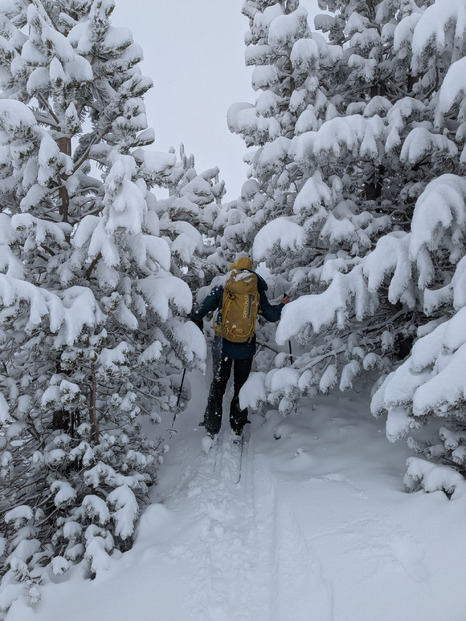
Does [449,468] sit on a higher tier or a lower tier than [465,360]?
lower

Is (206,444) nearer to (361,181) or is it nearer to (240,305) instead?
(240,305)

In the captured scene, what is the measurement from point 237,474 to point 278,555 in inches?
74.5

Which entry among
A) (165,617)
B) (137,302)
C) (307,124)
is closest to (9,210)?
(137,302)

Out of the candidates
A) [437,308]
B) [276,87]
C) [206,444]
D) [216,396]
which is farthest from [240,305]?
[276,87]

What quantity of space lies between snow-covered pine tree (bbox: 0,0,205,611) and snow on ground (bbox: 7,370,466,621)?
460mm

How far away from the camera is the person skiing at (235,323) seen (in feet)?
22.5

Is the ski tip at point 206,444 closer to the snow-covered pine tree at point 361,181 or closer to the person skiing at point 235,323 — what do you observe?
the person skiing at point 235,323

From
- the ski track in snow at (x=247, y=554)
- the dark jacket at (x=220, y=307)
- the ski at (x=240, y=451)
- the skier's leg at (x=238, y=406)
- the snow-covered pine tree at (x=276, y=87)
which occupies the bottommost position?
the ski track in snow at (x=247, y=554)

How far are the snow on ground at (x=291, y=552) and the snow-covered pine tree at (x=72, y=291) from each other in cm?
46

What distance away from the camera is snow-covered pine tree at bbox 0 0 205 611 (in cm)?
434

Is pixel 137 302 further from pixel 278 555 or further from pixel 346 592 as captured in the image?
pixel 346 592

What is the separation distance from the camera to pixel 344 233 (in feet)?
19.2

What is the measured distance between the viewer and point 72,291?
476cm

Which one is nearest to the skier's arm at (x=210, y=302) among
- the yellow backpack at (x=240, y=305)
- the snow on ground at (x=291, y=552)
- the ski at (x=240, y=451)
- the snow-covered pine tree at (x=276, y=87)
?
the yellow backpack at (x=240, y=305)
